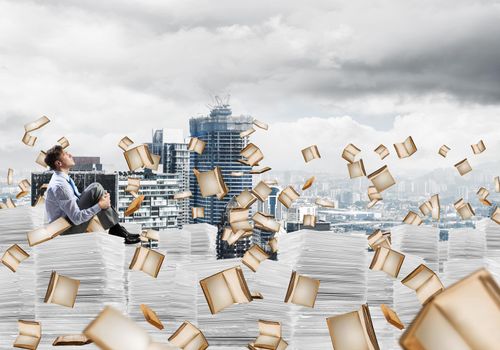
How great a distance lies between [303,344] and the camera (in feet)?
2.94

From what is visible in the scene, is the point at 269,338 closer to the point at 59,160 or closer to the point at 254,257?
the point at 254,257

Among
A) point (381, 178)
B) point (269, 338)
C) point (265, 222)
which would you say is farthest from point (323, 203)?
point (269, 338)

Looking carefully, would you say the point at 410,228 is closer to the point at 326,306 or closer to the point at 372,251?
the point at 372,251

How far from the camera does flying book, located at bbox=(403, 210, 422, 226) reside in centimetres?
129

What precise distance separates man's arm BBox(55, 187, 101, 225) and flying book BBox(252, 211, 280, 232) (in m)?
0.83

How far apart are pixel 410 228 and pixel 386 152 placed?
0.40 meters

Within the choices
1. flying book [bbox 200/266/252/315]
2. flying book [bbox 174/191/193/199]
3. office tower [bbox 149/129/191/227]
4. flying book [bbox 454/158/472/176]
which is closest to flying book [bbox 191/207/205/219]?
flying book [bbox 174/191/193/199]

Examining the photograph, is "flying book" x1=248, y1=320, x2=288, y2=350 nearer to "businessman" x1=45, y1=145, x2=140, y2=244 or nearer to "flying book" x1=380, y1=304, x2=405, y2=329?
"flying book" x1=380, y1=304, x2=405, y2=329

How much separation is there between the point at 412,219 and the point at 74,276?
818 mm

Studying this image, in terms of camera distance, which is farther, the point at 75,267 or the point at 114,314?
the point at 75,267

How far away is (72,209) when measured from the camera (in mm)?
1925

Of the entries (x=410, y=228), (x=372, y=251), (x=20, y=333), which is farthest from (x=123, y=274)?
(x=410, y=228)

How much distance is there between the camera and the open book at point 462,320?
355mm

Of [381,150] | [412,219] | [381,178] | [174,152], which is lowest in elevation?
[412,219]
